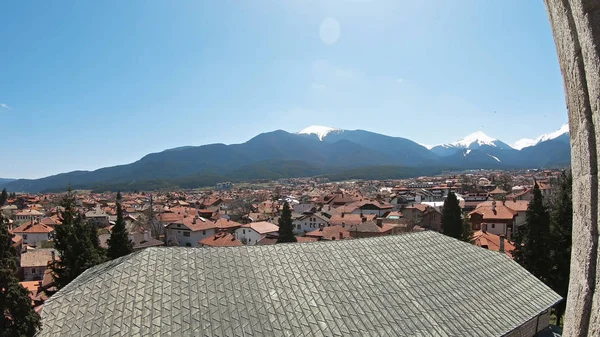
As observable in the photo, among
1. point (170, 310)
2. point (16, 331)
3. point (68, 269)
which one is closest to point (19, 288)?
point (16, 331)

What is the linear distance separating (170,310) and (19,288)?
506 centimetres

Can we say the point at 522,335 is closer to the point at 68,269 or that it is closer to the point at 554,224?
the point at 554,224

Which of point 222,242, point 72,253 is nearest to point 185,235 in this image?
point 222,242

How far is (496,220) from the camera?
161 feet

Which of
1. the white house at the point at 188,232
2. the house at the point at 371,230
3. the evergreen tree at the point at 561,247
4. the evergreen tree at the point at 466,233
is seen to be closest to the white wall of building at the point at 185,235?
the white house at the point at 188,232

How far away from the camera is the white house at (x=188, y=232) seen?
52281 millimetres

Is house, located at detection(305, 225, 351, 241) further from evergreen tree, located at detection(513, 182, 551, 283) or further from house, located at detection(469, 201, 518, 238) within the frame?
house, located at detection(469, 201, 518, 238)

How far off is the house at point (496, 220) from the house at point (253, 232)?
29.1m

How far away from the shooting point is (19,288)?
10.6 meters

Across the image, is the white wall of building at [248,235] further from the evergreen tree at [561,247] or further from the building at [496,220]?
the evergreen tree at [561,247]

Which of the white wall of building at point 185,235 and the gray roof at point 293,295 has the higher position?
the gray roof at point 293,295

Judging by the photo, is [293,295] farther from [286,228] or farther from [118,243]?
[286,228]

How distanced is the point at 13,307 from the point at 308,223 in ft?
170

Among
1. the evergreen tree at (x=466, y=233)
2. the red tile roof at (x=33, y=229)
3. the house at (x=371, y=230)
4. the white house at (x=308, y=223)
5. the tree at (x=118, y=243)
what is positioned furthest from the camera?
the white house at (x=308, y=223)
